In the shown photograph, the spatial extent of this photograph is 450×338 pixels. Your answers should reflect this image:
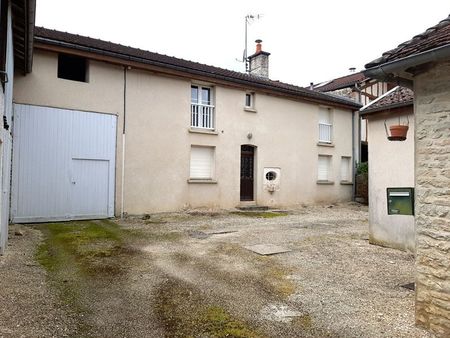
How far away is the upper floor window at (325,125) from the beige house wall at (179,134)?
514 millimetres

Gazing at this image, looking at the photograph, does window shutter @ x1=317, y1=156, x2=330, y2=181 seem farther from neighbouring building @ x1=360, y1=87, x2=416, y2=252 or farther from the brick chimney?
neighbouring building @ x1=360, y1=87, x2=416, y2=252

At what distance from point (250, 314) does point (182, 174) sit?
906 centimetres

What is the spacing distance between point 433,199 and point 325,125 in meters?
14.1

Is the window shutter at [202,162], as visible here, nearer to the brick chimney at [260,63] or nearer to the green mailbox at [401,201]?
the brick chimney at [260,63]

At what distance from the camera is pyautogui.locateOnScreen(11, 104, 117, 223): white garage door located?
31.2 ft

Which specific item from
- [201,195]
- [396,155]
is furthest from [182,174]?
[396,155]

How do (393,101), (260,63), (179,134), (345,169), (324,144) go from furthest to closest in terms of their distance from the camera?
(260,63) < (345,169) < (324,144) < (179,134) < (393,101)

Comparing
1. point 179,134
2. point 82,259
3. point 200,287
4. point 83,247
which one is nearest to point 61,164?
point 179,134

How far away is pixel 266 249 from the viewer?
22.4ft

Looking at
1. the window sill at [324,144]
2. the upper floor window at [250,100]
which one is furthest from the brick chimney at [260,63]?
the window sill at [324,144]

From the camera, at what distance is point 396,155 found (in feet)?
23.0

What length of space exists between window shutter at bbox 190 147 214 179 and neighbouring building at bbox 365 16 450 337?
9.76 m

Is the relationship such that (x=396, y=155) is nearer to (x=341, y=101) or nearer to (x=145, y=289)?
(x=145, y=289)

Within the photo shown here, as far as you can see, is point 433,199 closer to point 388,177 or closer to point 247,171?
point 388,177
